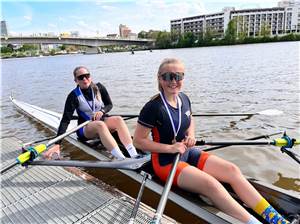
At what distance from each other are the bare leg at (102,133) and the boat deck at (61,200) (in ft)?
2.13

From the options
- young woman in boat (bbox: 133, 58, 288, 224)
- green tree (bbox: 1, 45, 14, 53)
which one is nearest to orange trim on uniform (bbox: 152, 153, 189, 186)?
young woman in boat (bbox: 133, 58, 288, 224)

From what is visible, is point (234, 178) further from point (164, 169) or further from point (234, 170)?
point (164, 169)

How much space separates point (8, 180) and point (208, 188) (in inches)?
132

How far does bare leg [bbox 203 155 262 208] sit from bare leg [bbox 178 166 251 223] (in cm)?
22

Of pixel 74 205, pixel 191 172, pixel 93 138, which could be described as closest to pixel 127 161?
pixel 74 205

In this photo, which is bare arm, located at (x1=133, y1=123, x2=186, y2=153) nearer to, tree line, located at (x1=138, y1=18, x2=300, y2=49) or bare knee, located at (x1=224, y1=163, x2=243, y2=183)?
bare knee, located at (x1=224, y1=163, x2=243, y2=183)

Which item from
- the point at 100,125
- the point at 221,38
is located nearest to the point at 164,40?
the point at 221,38

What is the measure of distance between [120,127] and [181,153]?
6.47 ft

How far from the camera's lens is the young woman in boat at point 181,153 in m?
2.71

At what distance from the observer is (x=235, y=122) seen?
320 inches

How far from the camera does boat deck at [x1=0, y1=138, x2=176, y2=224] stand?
10.4 feet

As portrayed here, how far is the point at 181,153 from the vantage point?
299 centimetres

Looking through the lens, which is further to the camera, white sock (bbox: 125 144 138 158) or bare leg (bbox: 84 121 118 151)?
bare leg (bbox: 84 121 118 151)

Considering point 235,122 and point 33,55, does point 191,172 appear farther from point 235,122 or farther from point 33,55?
point 33,55
